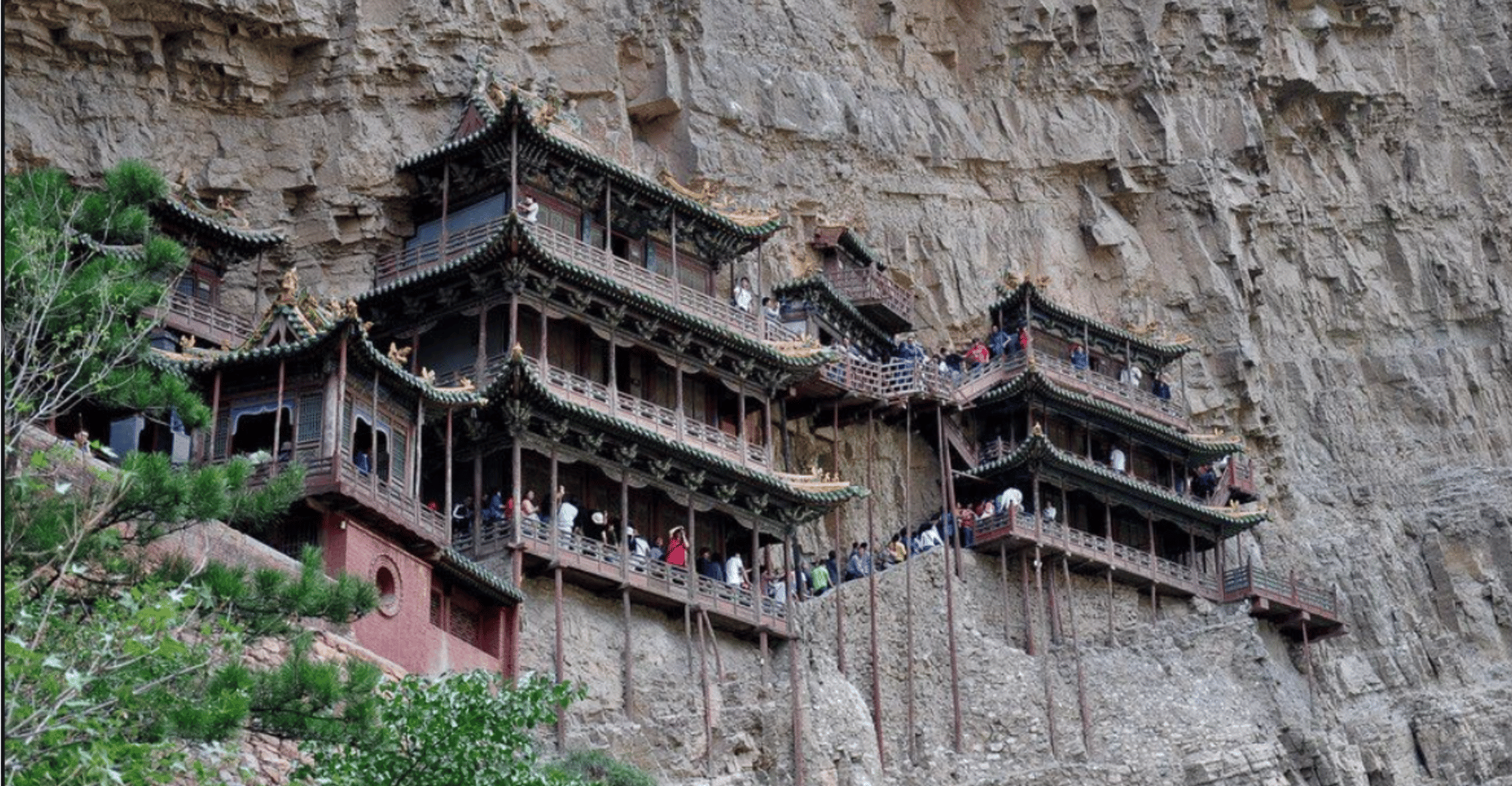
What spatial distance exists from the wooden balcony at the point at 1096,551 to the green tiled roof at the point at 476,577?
12.9m

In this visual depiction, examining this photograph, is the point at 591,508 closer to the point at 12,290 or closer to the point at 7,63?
the point at 7,63

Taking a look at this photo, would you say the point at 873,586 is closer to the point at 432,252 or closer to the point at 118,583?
the point at 432,252

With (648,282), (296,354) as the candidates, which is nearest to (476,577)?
(296,354)

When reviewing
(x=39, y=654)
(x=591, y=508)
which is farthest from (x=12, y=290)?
(x=591, y=508)

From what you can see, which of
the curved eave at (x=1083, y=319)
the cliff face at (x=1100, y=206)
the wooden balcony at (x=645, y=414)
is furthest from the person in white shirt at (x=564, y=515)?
the curved eave at (x=1083, y=319)

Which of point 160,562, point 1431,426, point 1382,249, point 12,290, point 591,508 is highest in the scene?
point 1382,249

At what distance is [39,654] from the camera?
1775 cm

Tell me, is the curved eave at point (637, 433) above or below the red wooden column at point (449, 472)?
above

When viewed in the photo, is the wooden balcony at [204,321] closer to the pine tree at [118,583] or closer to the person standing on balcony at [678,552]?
the person standing on balcony at [678,552]

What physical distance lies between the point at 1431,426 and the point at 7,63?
3329cm

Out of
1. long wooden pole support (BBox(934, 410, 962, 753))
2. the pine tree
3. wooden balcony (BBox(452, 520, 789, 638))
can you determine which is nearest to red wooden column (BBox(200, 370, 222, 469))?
wooden balcony (BBox(452, 520, 789, 638))

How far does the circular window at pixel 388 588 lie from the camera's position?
3152cm

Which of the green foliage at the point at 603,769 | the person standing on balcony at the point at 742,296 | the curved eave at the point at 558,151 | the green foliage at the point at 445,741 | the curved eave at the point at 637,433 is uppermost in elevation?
the curved eave at the point at 558,151

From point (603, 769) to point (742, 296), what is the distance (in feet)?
46.0
